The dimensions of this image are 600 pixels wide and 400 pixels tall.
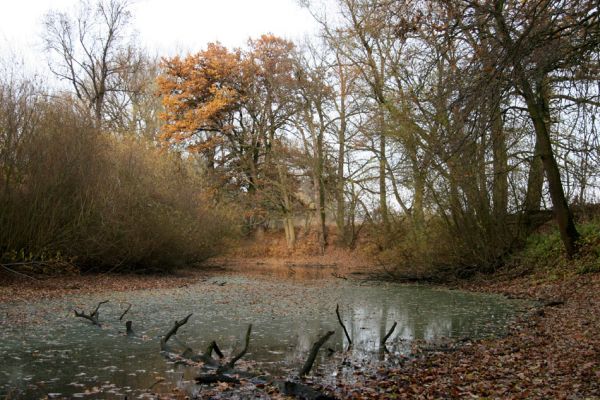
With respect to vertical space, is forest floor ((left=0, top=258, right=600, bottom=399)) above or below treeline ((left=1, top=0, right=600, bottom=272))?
below

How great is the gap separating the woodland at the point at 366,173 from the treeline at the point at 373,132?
0.26 ft

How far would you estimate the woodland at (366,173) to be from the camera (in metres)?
7.79

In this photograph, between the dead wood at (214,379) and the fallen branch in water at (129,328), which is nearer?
the dead wood at (214,379)

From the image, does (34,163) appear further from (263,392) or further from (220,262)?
(220,262)

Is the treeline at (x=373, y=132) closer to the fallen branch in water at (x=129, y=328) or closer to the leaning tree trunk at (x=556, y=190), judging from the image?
the leaning tree trunk at (x=556, y=190)

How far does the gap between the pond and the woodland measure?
922 millimetres

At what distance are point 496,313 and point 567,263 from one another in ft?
18.4

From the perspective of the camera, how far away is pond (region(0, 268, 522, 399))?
703 cm

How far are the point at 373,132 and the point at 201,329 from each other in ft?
55.0

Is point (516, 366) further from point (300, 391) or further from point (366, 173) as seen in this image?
point (366, 173)

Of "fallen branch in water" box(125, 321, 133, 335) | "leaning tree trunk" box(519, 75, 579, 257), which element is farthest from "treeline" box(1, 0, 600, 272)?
"fallen branch in water" box(125, 321, 133, 335)

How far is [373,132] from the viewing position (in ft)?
84.1

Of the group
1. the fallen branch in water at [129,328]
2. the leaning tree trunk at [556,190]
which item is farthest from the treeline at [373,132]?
the fallen branch in water at [129,328]

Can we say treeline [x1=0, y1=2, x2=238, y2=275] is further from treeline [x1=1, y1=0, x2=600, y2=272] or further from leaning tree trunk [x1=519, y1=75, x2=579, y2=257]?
leaning tree trunk [x1=519, y1=75, x2=579, y2=257]
